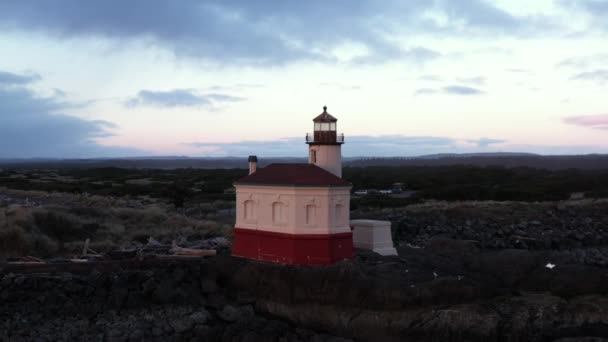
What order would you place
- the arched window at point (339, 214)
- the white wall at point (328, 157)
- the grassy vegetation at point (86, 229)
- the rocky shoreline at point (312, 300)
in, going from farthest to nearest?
the grassy vegetation at point (86, 229)
the white wall at point (328, 157)
the arched window at point (339, 214)
the rocky shoreline at point (312, 300)

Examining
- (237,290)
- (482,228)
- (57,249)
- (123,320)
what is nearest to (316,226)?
(237,290)

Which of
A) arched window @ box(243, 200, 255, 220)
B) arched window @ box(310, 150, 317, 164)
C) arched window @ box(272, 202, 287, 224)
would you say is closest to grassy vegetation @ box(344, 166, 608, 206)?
arched window @ box(310, 150, 317, 164)

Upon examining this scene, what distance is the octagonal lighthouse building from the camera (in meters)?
18.2

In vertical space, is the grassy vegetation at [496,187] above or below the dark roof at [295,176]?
below

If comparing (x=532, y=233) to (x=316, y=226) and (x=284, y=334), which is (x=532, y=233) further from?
(x=284, y=334)

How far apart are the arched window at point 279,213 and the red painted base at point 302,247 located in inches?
15.1

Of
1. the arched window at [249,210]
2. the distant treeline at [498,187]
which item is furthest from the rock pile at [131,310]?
the distant treeline at [498,187]

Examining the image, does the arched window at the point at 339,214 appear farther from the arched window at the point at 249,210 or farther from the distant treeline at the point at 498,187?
the distant treeline at the point at 498,187

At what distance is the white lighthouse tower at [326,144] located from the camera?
65.3 ft

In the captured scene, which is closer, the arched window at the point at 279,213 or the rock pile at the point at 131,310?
the rock pile at the point at 131,310

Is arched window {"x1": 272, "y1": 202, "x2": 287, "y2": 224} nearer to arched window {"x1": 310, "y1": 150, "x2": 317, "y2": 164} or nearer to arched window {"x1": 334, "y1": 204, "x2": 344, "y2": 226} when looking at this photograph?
arched window {"x1": 334, "y1": 204, "x2": 344, "y2": 226}

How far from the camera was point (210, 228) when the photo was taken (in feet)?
91.6

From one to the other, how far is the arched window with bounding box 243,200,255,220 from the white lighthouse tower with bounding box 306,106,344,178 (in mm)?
2237

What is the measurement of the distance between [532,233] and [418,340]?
62.1 ft
